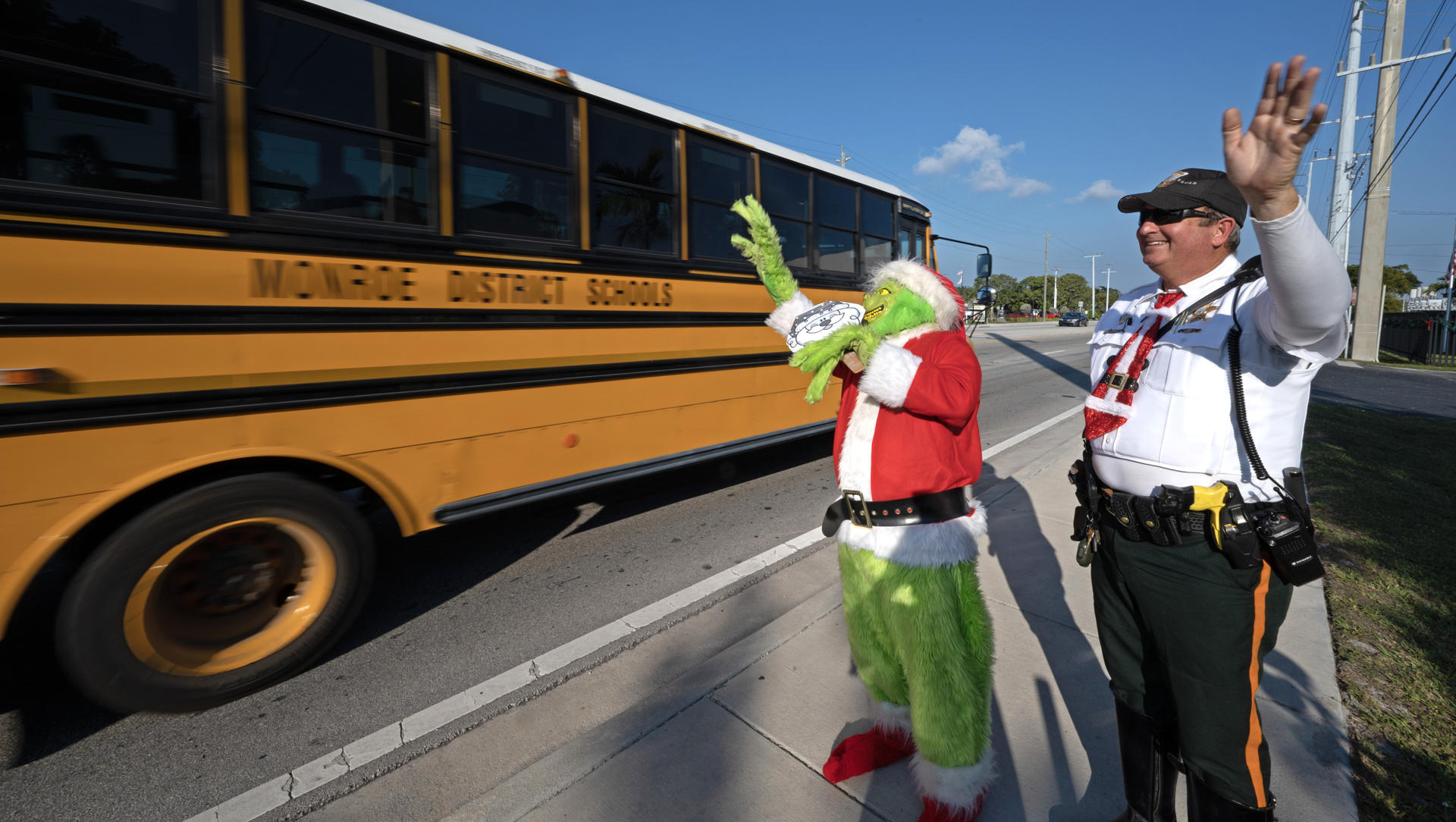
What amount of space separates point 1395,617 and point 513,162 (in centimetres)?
498

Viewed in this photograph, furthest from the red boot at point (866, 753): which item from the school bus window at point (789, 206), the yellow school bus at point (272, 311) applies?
the school bus window at point (789, 206)

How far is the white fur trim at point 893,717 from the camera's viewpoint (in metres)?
2.17

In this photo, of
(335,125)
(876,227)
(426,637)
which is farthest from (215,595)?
(876,227)

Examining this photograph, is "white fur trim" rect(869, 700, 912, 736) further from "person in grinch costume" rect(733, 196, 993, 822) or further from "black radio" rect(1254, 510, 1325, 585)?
"black radio" rect(1254, 510, 1325, 585)

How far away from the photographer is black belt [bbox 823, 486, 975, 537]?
195cm

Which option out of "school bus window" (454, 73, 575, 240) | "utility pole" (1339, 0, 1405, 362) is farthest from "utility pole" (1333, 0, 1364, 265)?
"school bus window" (454, 73, 575, 240)

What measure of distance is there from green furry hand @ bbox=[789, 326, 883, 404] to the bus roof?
277 cm

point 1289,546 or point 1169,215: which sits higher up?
point 1169,215

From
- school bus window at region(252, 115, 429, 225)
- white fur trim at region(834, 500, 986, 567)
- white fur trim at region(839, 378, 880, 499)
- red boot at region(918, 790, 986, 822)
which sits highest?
school bus window at region(252, 115, 429, 225)

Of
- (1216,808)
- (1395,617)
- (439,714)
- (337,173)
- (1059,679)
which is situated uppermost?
(337,173)

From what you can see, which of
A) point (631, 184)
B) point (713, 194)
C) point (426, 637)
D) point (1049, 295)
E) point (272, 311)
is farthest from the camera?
point (1049, 295)

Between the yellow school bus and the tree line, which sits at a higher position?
the tree line

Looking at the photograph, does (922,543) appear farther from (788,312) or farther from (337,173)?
(337,173)

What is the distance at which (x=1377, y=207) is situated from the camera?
19672 millimetres
